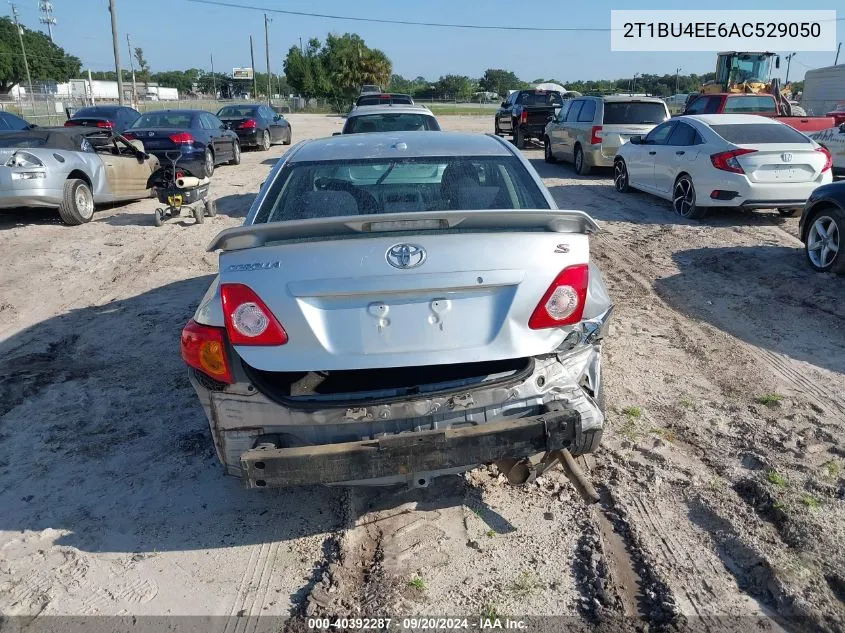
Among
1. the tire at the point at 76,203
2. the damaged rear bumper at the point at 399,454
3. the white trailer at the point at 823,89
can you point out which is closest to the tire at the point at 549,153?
the tire at the point at 76,203

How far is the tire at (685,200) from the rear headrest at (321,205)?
7554 mm

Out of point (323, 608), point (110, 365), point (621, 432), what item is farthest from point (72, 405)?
point (621, 432)

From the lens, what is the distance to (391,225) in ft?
9.71

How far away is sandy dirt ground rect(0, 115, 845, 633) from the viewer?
2.78m

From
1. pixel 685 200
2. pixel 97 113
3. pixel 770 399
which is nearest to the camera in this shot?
pixel 770 399

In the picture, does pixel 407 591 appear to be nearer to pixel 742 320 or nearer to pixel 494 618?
pixel 494 618

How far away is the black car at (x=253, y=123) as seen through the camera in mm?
21422

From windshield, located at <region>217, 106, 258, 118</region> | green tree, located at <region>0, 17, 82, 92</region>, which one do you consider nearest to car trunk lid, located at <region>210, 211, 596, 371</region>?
windshield, located at <region>217, 106, 258, 118</region>

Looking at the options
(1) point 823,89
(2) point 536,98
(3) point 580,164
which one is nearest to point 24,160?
(3) point 580,164

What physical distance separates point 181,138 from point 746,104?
498 inches

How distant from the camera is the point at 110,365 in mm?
5242

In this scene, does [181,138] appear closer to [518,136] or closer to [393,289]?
[518,136]

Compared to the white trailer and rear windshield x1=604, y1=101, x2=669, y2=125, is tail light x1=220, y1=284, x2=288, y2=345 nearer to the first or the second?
rear windshield x1=604, y1=101, x2=669, y2=125

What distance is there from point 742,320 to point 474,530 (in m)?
3.91
